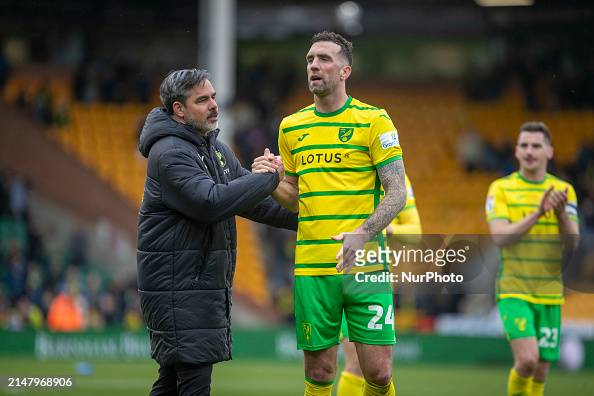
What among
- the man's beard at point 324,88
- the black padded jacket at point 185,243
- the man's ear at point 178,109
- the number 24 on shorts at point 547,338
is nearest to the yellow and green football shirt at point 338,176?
the man's beard at point 324,88

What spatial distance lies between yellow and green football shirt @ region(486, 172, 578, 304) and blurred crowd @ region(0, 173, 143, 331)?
10721 mm

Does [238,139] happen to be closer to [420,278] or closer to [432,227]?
[432,227]

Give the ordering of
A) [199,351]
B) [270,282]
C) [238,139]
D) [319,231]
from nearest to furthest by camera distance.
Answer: [199,351], [319,231], [270,282], [238,139]

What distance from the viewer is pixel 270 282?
2062 cm

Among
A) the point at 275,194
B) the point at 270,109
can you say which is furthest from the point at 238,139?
the point at 275,194

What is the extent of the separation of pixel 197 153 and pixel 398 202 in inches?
46.2

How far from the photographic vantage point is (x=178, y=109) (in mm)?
6449

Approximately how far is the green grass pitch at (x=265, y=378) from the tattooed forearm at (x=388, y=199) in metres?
5.86

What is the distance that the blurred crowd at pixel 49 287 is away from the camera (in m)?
19.0

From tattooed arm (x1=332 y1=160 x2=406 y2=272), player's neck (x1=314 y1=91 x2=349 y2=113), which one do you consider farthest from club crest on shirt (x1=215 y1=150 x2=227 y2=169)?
tattooed arm (x1=332 y1=160 x2=406 y2=272)

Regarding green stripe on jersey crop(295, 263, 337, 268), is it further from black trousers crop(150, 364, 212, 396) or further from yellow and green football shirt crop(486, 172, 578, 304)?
yellow and green football shirt crop(486, 172, 578, 304)

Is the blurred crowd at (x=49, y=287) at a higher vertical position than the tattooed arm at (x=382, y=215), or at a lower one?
higher

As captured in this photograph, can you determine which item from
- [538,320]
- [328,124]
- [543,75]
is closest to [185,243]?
[328,124]
